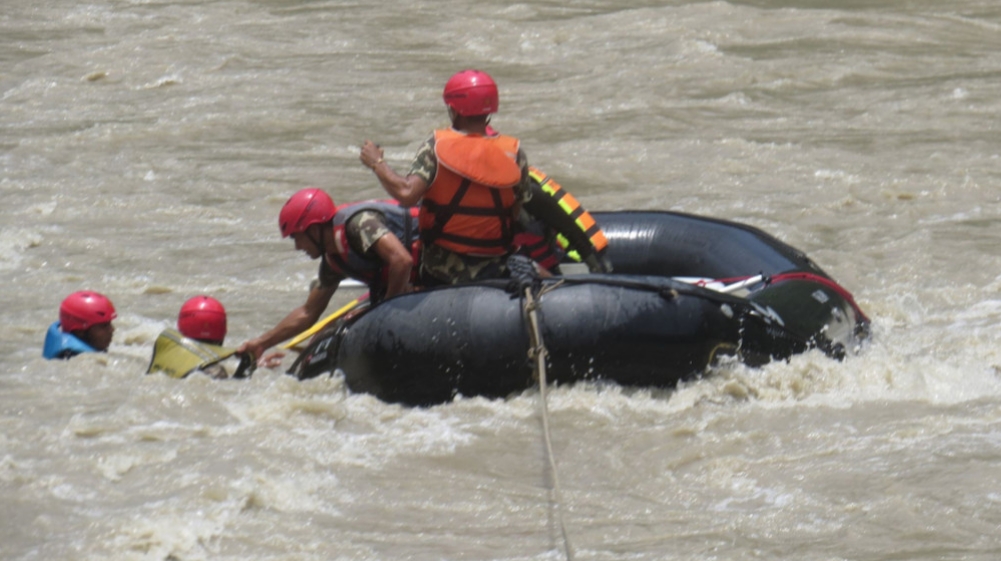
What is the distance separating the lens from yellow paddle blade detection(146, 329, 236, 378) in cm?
581

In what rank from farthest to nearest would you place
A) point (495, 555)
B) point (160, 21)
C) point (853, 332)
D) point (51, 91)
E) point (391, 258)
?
point (160, 21)
point (51, 91)
point (853, 332)
point (391, 258)
point (495, 555)

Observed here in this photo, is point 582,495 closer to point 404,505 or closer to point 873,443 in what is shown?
point 404,505

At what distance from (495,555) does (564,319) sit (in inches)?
45.1

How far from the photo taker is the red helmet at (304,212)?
211 inches

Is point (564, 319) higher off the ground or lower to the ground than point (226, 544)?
higher

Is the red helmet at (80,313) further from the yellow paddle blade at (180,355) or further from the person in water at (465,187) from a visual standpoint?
the person in water at (465,187)

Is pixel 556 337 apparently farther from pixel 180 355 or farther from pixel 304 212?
pixel 180 355

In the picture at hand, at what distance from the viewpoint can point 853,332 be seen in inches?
234

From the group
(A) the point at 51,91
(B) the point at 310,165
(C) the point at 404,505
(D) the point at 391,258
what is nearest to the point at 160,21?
(A) the point at 51,91

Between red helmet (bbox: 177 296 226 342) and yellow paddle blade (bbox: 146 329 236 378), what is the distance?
0.04 metres

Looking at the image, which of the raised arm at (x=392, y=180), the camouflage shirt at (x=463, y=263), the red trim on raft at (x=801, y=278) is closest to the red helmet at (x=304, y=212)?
the raised arm at (x=392, y=180)

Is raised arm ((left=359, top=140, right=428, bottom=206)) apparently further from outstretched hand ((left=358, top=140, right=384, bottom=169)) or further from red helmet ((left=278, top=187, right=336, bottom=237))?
red helmet ((left=278, top=187, right=336, bottom=237))

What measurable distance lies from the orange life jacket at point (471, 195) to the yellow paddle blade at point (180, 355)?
103 centimetres

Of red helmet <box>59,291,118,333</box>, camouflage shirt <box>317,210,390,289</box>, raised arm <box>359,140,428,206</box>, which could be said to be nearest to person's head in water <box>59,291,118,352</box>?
red helmet <box>59,291,118,333</box>
